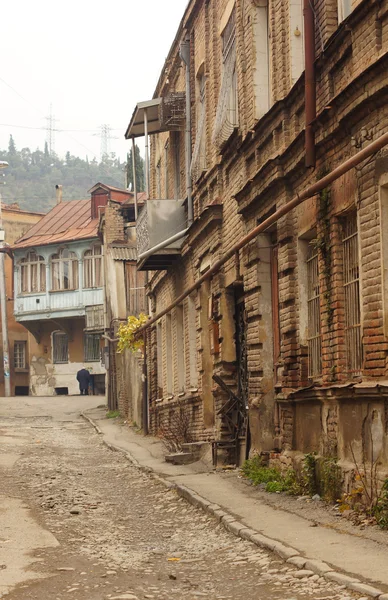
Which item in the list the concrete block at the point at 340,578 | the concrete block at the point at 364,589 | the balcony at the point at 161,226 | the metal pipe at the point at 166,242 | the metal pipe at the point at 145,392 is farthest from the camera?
the metal pipe at the point at 145,392

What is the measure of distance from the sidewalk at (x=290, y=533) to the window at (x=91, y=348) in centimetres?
3279

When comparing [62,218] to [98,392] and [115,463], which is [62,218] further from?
[115,463]

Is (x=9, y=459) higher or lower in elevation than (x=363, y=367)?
lower

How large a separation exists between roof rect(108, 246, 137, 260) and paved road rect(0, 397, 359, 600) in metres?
19.0

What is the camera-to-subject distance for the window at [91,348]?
156 ft

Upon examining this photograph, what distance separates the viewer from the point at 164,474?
570 inches

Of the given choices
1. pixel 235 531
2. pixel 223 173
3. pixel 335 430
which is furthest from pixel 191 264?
pixel 235 531

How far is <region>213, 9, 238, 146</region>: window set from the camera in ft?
50.5

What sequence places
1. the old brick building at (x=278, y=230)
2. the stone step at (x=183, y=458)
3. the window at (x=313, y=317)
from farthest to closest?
the stone step at (x=183, y=458), the window at (x=313, y=317), the old brick building at (x=278, y=230)

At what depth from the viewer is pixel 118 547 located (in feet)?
29.0

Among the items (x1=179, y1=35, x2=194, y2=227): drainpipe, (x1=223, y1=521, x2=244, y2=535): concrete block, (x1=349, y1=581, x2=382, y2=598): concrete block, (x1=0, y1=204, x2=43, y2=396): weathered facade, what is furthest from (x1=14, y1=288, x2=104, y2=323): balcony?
(x1=349, y1=581, x2=382, y2=598): concrete block

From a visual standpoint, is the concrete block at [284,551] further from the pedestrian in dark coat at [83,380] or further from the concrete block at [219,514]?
the pedestrian in dark coat at [83,380]

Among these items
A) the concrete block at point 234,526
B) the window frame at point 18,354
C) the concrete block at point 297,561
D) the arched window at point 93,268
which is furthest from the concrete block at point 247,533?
the window frame at point 18,354

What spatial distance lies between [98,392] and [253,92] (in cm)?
3508
